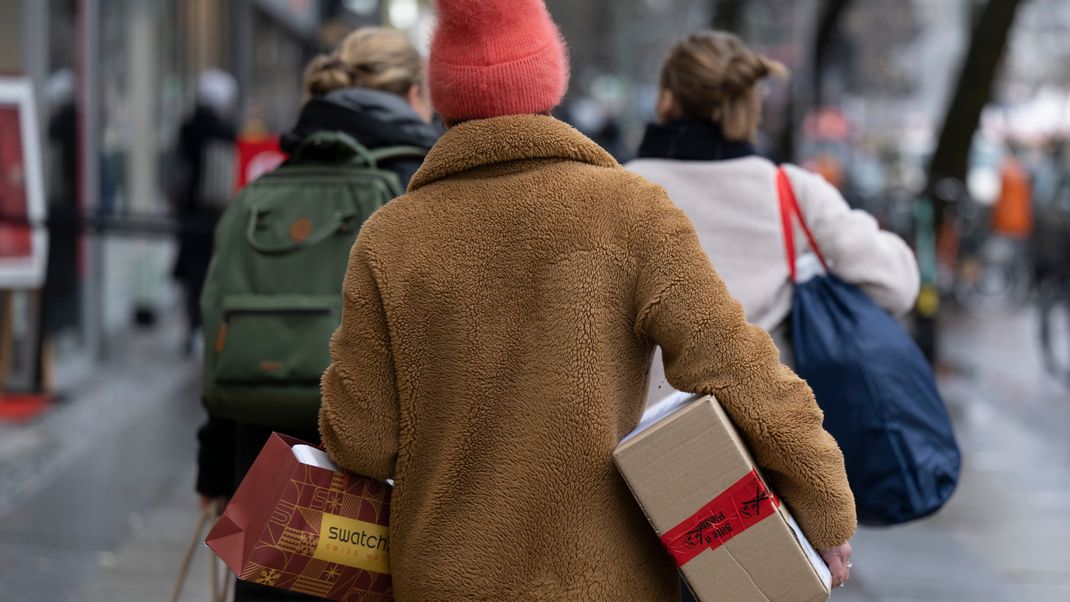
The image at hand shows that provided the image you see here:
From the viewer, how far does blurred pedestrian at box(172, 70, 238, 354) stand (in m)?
9.93

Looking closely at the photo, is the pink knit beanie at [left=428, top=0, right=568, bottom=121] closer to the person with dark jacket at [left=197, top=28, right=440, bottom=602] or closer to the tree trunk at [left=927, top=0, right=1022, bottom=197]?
the person with dark jacket at [left=197, top=28, right=440, bottom=602]

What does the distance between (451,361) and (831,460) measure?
1.92 feet

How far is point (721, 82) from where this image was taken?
11.1 ft

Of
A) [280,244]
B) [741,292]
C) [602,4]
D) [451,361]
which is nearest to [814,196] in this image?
[741,292]

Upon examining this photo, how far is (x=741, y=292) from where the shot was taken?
10.9ft

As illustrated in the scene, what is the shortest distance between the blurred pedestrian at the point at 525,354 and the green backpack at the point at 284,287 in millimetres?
690

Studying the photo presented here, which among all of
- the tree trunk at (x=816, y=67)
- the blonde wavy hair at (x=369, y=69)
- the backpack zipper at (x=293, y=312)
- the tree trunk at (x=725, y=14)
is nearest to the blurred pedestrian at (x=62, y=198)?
the blonde wavy hair at (x=369, y=69)

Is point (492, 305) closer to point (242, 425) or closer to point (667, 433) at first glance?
point (667, 433)

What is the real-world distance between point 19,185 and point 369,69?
481 cm

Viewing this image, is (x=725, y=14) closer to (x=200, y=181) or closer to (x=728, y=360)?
(x=200, y=181)

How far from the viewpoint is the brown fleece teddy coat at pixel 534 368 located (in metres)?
2.03

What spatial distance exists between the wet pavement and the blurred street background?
16mm

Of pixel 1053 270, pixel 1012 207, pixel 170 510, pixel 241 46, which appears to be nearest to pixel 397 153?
pixel 170 510

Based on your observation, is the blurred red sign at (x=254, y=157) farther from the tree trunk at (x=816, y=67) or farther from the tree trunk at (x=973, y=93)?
the tree trunk at (x=816, y=67)
